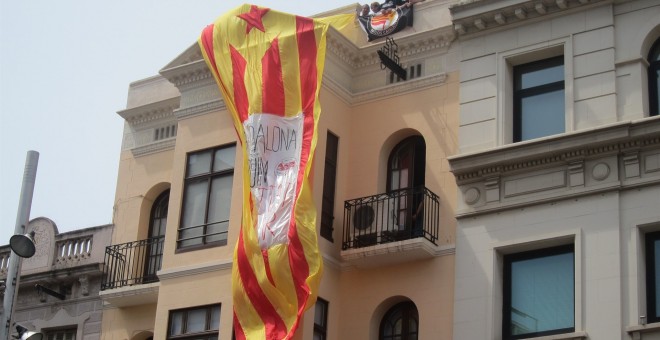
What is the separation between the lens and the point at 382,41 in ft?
96.7

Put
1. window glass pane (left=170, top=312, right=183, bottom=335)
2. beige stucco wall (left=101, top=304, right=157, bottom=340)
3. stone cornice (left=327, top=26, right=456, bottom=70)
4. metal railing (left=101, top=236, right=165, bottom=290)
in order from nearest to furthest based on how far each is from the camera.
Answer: window glass pane (left=170, top=312, right=183, bottom=335) < stone cornice (left=327, top=26, right=456, bottom=70) < beige stucco wall (left=101, top=304, right=157, bottom=340) < metal railing (left=101, top=236, right=165, bottom=290)

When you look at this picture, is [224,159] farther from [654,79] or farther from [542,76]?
[654,79]

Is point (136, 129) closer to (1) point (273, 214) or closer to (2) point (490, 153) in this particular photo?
(1) point (273, 214)

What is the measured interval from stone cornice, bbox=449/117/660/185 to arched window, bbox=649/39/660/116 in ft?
3.20

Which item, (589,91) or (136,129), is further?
(136,129)

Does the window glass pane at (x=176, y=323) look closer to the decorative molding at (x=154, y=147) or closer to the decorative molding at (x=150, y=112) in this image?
the decorative molding at (x=154, y=147)

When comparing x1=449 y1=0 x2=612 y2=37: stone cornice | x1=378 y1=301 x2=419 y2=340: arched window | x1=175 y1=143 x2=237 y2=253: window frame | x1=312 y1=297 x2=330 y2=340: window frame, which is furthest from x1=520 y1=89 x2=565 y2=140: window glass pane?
x1=175 y1=143 x2=237 y2=253: window frame

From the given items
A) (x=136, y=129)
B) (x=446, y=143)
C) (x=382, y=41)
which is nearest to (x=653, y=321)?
(x=446, y=143)

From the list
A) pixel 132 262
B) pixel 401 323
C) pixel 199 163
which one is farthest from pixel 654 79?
pixel 132 262

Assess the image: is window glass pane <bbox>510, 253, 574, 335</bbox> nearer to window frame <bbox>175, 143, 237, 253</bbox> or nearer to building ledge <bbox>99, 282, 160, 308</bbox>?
window frame <bbox>175, 143, 237, 253</bbox>

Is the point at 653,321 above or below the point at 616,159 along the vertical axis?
below

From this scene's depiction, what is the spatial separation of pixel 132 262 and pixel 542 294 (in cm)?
1071

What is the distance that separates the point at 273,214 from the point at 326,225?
2.10 m

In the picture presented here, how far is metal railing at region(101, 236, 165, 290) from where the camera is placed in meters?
30.7
